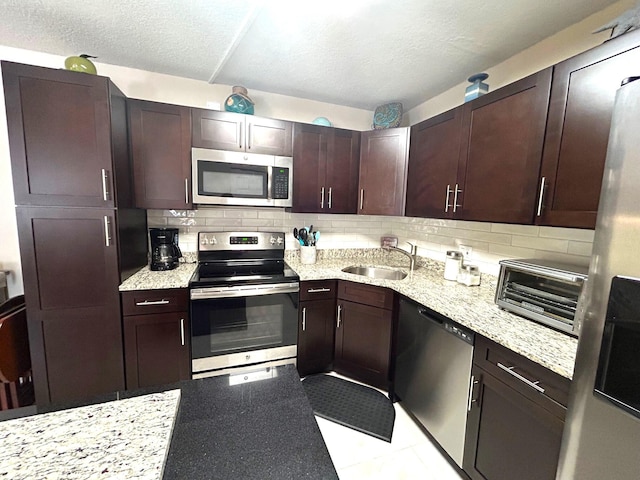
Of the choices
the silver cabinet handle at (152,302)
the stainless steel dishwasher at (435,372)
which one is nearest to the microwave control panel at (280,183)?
the silver cabinet handle at (152,302)

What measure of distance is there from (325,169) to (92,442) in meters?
2.16

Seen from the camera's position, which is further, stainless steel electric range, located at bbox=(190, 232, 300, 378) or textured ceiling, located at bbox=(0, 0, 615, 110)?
stainless steel electric range, located at bbox=(190, 232, 300, 378)

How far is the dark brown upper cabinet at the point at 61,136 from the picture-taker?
148cm

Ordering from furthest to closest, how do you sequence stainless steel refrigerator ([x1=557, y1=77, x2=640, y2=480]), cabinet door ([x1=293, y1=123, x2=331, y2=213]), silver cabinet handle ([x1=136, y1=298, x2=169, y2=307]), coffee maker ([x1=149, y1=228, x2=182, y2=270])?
cabinet door ([x1=293, y1=123, x2=331, y2=213]), coffee maker ([x1=149, y1=228, x2=182, y2=270]), silver cabinet handle ([x1=136, y1=298, x2=169, y2=307]), stainless steel refrigerator ([x1=557, y1=77, x2=640, y2=480])

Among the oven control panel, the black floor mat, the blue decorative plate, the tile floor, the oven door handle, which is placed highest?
the blue decorative plate

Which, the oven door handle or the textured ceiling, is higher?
the textured ceiling

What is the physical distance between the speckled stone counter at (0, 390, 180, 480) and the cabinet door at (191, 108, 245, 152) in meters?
1.83

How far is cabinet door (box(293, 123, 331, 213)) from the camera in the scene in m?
2.26

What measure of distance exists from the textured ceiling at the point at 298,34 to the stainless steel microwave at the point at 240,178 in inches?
26.3

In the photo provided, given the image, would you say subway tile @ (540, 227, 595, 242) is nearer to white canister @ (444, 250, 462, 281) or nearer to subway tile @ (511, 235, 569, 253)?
subway tile @ (511, 235, 569, 253)

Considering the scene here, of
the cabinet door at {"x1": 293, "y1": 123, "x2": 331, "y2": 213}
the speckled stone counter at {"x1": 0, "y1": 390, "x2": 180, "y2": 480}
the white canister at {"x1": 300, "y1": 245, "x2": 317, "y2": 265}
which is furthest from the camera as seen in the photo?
the white canister at {"x1": 300, "y1": 245, "x2": 317, "y2": 265}

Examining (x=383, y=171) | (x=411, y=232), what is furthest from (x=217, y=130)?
(x=411, y=232)

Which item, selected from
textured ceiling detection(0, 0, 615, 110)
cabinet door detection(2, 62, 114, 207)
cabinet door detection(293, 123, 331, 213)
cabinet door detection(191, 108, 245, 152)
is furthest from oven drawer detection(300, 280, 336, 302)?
textured ceiling detection(0, 0, 615, 110)

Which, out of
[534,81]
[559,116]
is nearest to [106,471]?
[559,116]
